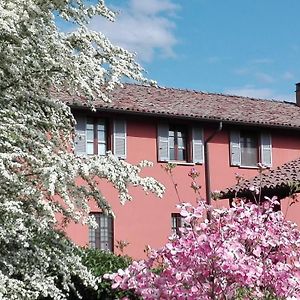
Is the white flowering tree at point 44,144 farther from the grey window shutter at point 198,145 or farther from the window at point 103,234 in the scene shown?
the grey window shutter at point 198,145

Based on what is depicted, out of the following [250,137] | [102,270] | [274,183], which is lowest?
[102,270]

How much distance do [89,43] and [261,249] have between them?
376 centimetres

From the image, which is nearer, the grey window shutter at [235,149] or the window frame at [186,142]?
the window frame at [186,142]

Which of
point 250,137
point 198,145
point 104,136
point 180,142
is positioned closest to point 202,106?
point 198,145

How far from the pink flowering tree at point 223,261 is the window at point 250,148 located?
1940cm

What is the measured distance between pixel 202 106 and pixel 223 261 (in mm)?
20464

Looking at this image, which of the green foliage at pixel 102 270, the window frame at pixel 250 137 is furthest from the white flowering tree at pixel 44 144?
the window frame at pixel 250 137

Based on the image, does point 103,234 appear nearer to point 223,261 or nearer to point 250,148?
point 250,148

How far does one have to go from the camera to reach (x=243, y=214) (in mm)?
7105

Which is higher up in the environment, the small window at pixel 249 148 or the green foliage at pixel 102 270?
the small window at pixel 249 148

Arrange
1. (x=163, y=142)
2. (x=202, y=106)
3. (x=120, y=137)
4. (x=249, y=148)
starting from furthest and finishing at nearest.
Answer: (x=249, y=148) → (x=202, y=106) → (x=163, y=142) → (x=120, y=137)

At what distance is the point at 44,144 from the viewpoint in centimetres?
906

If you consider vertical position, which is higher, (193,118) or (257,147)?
(193,118)

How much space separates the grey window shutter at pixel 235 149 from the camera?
87.2 ft
